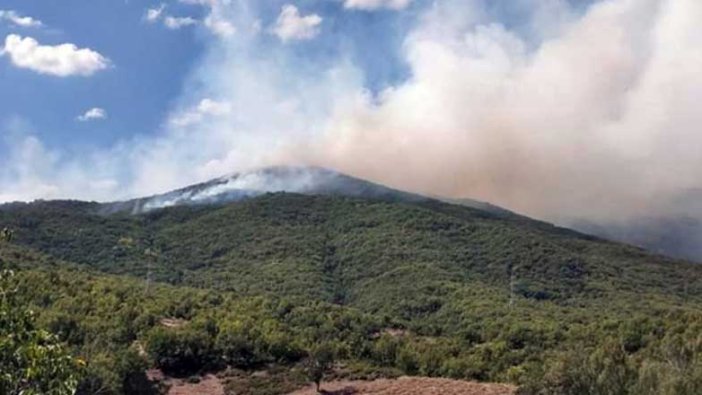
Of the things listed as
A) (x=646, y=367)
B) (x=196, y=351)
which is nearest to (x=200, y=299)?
(x=196, y=351)

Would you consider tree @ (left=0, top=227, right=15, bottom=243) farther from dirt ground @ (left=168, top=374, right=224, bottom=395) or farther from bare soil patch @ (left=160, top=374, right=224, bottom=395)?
dirt ground @ (left=168, top=374, right=224, bottom=395)

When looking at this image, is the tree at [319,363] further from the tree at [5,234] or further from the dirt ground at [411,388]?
the tree at [5,234]

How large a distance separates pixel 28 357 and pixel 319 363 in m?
101

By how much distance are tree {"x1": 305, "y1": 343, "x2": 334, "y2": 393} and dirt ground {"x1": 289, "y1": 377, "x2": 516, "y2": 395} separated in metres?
1.51

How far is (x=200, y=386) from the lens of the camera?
115m

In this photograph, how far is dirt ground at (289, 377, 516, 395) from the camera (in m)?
105

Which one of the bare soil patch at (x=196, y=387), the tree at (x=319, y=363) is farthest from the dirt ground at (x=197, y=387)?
the tree at (x=319, y=363)

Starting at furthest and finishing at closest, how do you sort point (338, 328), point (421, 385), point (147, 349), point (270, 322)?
point (338, 328), point (270, 322), point (147, 349), point (421, 385)

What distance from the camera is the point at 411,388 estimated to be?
10888 cm

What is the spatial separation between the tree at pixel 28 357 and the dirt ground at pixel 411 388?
297 ft

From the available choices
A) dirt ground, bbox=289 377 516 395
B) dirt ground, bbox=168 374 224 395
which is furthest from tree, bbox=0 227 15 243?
dirt ground, bbox=168 374 224 395

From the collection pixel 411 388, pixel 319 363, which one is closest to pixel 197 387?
pixel 319 363

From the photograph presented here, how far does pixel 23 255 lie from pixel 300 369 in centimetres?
10050

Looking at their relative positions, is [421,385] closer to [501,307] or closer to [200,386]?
[200,386]
